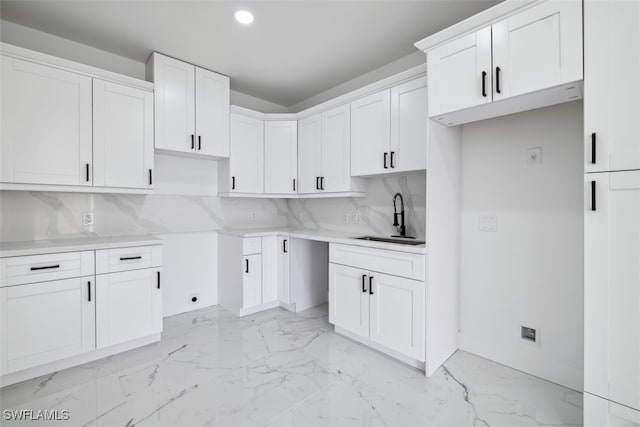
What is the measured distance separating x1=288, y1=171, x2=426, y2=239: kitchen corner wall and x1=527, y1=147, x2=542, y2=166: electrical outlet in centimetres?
79

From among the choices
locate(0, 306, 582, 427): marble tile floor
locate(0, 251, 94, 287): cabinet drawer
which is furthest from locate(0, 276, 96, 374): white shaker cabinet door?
locate(0, 306, 582, 427): marble tile floor

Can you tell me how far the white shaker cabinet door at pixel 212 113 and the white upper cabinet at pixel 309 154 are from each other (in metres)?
0.86

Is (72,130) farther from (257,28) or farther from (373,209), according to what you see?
(373,209)

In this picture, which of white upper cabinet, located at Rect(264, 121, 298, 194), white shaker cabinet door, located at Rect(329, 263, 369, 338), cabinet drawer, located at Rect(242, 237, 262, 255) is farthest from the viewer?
white upper cabinet, located at Rect(264, 121, 298, 194)

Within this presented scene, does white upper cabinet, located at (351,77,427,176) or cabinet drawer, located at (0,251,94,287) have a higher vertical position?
white upper cabinet, located at (351,77,427,176)

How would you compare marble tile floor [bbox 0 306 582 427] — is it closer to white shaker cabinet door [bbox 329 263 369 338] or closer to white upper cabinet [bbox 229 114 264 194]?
white shaker cabinet door [bbox 329 263 369 338]

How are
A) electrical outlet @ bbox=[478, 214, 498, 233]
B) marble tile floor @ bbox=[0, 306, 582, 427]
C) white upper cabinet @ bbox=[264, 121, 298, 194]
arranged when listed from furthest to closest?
1. white upper cabinet @ bbox=[264, 121, 298, 194]
2. electrical outlet @ bbox=[478, 214, 498, 233]
3. marble tile floor @ bbox=[0, 306, 582, 427]

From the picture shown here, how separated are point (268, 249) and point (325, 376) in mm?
1555

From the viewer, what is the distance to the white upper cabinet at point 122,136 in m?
2.46

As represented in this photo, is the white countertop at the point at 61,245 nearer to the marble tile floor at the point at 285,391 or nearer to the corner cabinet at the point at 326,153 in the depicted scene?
the marble tile floor at the point at 285,391

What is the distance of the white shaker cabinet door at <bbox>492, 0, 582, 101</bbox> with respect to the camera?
1.44 m
